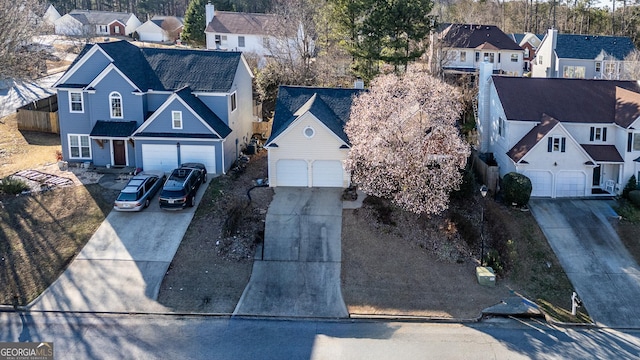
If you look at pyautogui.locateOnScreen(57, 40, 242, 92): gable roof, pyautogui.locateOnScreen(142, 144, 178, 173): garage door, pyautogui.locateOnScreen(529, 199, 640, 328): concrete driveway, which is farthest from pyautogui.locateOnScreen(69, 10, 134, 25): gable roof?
pyautogui.locateOnScreen(529, 199, 640, 328): concrete driveway

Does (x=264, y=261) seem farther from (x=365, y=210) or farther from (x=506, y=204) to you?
(x=506, y=204)

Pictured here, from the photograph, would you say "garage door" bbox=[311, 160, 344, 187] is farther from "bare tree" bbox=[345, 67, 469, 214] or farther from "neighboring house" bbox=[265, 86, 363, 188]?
"bare tree" bbox=[345, 67, 469, 214]

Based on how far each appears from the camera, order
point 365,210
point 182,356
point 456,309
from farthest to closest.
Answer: point 365,210, point 456,309, point 182,356

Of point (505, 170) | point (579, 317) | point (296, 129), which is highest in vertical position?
point (296, 129)

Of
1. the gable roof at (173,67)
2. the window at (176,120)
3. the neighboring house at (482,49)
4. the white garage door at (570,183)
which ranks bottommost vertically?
the white garage door at (570,183)

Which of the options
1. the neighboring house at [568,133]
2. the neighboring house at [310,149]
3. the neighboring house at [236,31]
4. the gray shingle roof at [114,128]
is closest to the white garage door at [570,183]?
the neighboring house at [568,133]

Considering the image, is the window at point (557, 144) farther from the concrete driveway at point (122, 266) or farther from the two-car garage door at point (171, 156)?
the concrete driveway at point (122, 266)

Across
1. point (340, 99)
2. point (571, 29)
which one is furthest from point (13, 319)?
point (571, 29)
